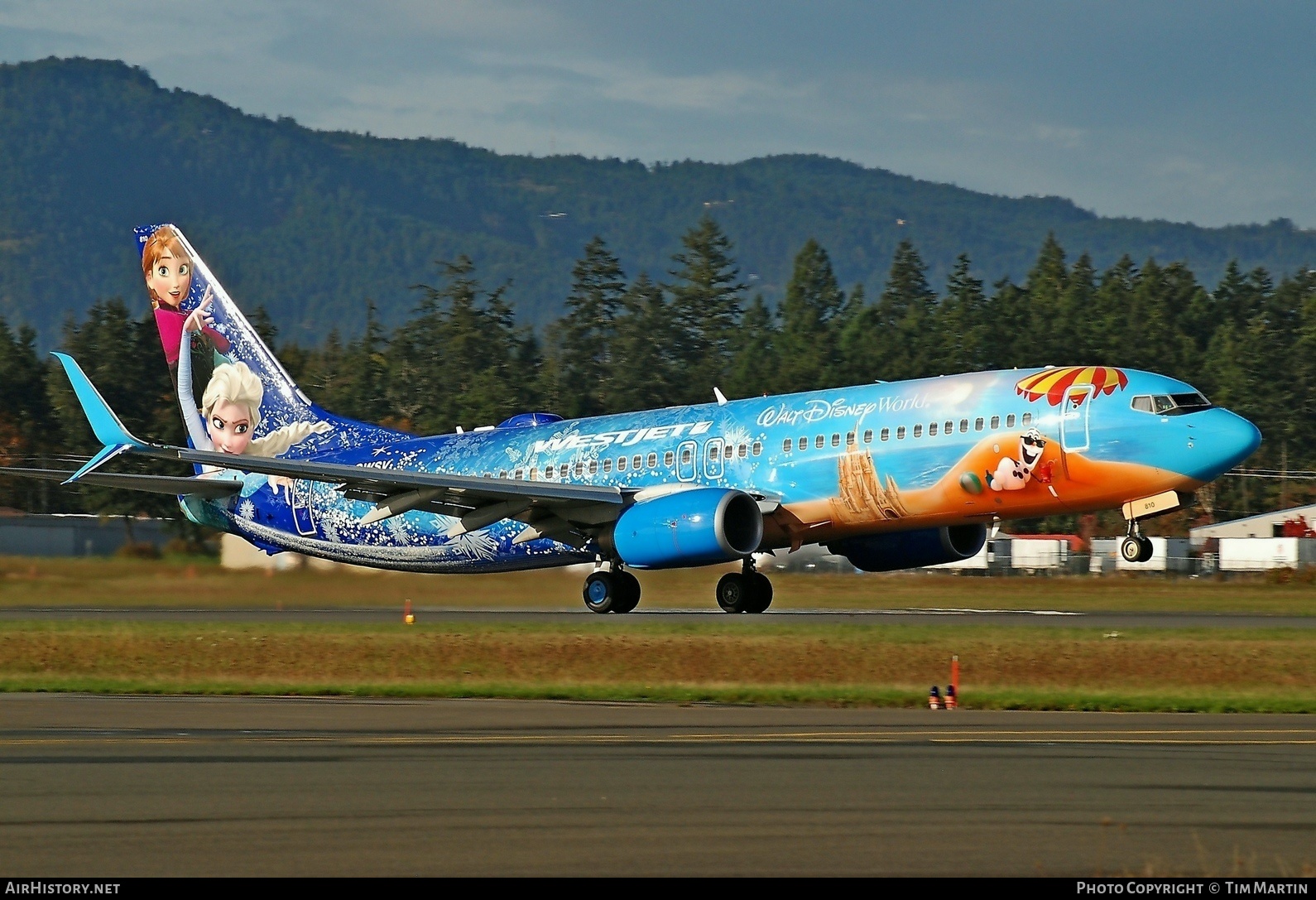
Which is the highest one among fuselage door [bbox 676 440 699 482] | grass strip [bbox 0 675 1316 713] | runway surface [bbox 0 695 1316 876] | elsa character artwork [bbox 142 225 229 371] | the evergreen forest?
the evergreen forest

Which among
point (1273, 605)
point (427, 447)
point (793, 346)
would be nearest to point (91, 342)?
point (793, 346)

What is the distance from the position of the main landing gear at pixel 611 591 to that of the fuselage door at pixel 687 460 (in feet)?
8.56

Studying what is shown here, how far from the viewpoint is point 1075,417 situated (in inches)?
1335

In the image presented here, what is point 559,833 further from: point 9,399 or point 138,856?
point 9,399

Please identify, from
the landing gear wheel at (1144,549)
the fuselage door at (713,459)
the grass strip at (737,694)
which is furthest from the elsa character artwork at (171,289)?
the landing gear wheel at (1144,549)

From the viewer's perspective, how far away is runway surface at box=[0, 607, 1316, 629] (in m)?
35.4

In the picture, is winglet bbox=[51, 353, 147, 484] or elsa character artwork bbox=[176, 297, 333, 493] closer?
winglet bbox=[51, 353, 147, 484]

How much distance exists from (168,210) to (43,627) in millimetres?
23979

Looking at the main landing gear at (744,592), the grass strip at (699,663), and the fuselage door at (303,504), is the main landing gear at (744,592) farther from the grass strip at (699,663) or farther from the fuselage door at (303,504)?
the fuselage door at (303,504)

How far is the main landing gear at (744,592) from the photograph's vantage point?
38.9m

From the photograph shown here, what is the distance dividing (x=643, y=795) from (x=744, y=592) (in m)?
26.1

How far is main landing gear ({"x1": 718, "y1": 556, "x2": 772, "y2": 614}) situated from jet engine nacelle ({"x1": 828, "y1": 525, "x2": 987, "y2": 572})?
192 cm

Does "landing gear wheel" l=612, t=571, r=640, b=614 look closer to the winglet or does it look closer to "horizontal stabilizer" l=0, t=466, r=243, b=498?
"horizontal stabilizer" l=0, t=466, r=243, b=498

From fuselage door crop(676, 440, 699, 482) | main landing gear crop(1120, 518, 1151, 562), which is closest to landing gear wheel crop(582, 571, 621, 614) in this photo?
fuselage door crop(676, 440, 699, 482)
